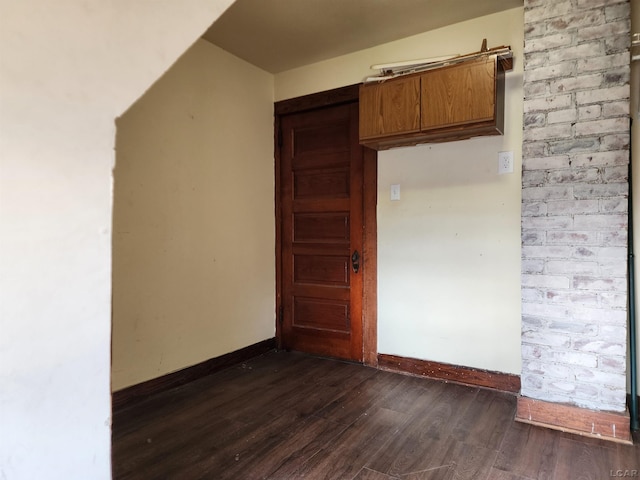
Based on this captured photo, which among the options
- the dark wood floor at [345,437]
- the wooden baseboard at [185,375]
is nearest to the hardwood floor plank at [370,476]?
the dark wood floor at [345,437]

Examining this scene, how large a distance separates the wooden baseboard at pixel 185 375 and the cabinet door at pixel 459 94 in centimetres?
216

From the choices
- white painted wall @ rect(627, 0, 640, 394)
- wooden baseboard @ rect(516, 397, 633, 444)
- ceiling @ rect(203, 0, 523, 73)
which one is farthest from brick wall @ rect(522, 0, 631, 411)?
ceiling @ rect(203, 0, 523, 73)

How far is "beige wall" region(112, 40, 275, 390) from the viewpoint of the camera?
2.48 m

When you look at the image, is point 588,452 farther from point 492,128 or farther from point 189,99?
point 189,99

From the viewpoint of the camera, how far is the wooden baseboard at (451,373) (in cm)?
258

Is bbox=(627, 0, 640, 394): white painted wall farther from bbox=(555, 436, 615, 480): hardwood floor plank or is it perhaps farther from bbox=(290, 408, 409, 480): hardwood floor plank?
bbox=(290, 408, 409, 480): hardwood floor plank

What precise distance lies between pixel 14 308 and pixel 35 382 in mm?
150

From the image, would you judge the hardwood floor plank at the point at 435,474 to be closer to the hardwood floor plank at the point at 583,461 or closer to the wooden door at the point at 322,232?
the hardwood floor plank at the point at 583,461

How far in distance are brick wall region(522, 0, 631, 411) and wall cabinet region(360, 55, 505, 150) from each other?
0.70 ft

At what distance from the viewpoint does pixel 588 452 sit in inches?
74.7

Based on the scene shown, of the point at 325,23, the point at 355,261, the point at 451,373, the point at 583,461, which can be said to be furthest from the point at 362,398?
the point at 325,23

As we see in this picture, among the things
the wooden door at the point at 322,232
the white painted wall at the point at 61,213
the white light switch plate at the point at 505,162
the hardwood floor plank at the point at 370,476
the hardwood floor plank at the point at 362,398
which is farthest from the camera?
the wooden door at the point at 322,232

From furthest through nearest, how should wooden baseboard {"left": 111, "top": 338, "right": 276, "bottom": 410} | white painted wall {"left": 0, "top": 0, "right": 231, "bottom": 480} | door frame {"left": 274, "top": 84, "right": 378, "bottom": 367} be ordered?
1. door frame {"left": 274, "top": 84, "right": 378, "bottom": 367}
2. wooden baseboard {"left": 111, "top": 338, "right": 276, "bottom": 410}
3. white painted wall {"left": 0, "top": 0, "right": 231, "bottom": 480}

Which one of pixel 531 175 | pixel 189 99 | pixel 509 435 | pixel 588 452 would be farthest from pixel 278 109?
pixel 588 452
